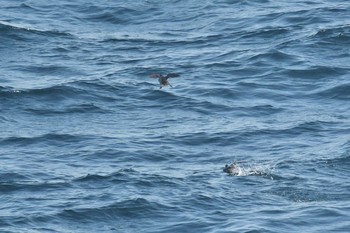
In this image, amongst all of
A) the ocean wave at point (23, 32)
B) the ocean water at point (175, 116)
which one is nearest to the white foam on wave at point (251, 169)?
the ocean water at point (175, 116)

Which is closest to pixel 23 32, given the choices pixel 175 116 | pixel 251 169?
pixel 175 116

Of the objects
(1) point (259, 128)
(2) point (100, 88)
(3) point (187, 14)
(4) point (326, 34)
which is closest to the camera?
(1) point (259, 128)

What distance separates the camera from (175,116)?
39656mm

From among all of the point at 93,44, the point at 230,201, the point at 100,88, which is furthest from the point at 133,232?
the point at 93,44

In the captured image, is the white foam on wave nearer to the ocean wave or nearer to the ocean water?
the ocean water

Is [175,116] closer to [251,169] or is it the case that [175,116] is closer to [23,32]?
[251,169]

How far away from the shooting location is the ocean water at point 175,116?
106 ft

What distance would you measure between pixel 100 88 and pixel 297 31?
29.2 feet

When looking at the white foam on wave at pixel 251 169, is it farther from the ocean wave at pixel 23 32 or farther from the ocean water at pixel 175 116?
the ocean wave at pixel 23 32

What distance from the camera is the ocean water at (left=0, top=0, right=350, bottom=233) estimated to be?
106 ft

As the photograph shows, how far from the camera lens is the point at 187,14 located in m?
50.8

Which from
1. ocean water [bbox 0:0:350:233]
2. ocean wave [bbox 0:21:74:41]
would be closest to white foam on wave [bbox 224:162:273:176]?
ocean water [bbox 0:0:350:233]

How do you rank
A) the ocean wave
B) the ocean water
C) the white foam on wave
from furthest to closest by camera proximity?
the ocean wave, the white foam on wave, the ocean water

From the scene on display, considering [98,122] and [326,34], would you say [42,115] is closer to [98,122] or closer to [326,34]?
[98,122]
